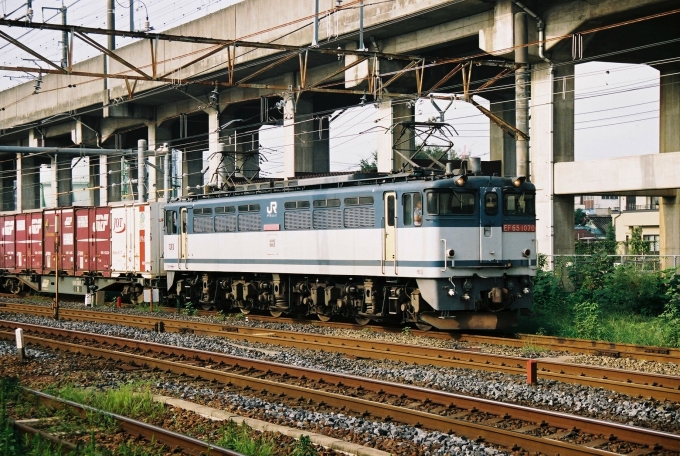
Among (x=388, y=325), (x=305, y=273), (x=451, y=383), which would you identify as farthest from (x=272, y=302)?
(x=451, y=383)

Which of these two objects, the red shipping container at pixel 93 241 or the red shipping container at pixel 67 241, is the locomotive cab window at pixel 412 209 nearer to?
the red shipping container at pixel 93 241

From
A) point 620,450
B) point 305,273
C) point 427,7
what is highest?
point 427,7

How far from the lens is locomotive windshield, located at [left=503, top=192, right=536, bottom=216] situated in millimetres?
20344

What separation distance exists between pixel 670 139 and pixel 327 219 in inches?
911

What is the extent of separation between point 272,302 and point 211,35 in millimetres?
20421

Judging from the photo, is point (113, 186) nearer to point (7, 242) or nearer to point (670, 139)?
point (7, 242)

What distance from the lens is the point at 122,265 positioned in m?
32.5

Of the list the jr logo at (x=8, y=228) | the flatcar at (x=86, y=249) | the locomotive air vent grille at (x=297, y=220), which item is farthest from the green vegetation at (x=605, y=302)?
the jr logo at (x=8, y=228)

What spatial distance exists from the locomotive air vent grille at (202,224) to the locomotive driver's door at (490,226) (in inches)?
403

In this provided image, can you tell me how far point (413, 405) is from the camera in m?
11.9

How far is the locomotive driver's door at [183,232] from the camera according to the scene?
28547 mm

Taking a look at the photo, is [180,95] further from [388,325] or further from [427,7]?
[388,325]

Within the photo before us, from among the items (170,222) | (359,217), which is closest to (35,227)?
(170,222)

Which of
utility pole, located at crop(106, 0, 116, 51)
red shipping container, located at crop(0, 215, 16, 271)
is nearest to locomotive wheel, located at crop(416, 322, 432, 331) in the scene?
red shipping container, located at crop(0, 215, 16, 271)
